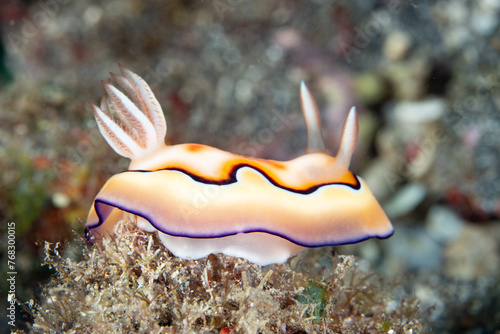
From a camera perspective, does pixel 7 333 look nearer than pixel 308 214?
No

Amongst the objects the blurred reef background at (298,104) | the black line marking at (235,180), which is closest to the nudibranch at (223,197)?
the black line marking at (235,180)

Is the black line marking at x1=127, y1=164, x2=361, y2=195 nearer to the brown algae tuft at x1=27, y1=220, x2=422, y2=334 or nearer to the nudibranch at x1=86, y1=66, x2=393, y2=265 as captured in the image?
the nudibranch at x1=86, y1=66, x2=393, y2=265

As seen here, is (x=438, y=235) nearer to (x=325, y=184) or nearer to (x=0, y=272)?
(x=325, y=184)

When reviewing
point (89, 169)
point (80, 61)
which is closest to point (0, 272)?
point (89, 169)

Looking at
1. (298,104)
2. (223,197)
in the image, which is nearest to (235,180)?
(223,197)

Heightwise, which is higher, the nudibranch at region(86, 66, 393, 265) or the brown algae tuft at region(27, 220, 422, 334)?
the nudibranch at region(86, 66, 393, 265)

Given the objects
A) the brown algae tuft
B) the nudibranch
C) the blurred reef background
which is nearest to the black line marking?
the nudibranch
